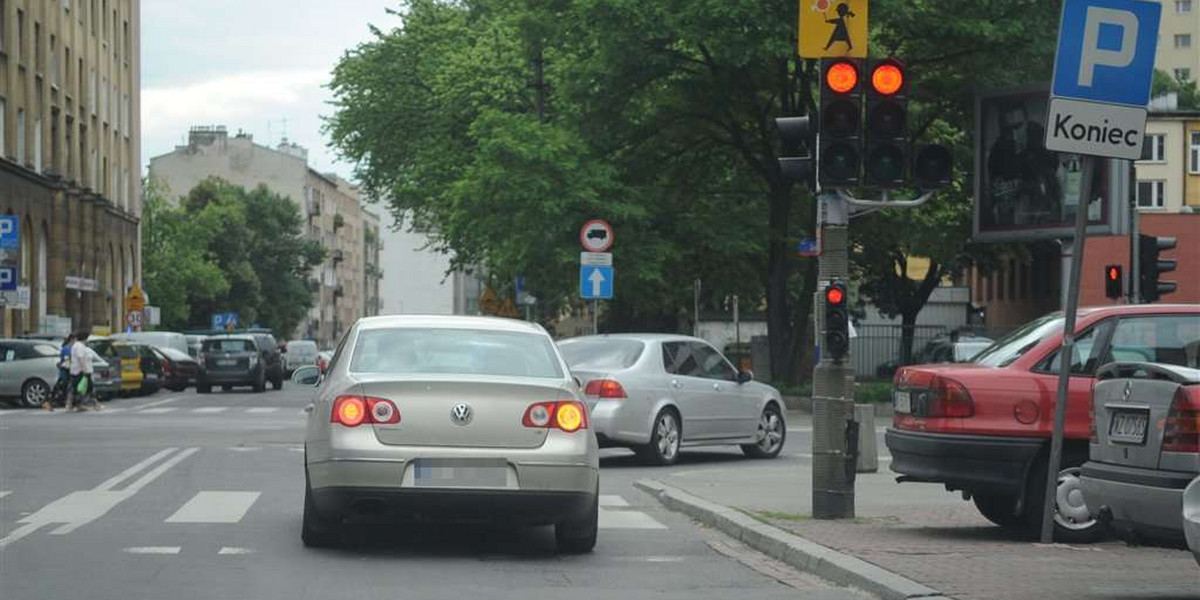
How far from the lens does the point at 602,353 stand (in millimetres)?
21469

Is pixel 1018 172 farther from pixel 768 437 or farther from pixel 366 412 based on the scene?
pixel 366 412

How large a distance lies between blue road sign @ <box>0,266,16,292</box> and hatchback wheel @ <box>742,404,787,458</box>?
2444 cm

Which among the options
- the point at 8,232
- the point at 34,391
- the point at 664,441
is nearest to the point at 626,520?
the point at 664,441

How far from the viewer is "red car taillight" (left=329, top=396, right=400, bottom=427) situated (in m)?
11.3

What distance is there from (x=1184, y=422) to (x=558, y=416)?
13.6 feet

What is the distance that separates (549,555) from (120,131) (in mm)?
73997

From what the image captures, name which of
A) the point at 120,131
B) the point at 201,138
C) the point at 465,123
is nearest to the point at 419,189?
the point at 465,123

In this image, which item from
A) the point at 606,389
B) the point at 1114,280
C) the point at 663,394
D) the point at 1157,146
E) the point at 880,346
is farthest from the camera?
the point at 1157,146

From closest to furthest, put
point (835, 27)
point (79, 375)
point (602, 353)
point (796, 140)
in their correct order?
point (835, 27) → point (796, 140) → point (602, 353) → point (79, 375)

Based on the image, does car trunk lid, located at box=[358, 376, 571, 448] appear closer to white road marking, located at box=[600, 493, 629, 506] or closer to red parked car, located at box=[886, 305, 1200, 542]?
red parked car, located at box=[886, 305, 1200, 542]

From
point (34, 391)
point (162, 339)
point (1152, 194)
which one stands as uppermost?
point (1152, 194)

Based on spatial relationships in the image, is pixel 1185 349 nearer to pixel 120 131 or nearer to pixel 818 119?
pixel 818 119

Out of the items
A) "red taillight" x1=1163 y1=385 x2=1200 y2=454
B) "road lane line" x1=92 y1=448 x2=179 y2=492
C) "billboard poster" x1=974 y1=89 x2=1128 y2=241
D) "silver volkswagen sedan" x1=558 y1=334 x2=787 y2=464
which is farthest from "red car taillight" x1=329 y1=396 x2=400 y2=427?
"billboard poster" x1=974 y1=89 x2=1128 y2=241

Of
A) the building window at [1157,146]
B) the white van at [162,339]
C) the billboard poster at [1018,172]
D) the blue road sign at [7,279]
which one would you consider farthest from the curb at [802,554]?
the building window at [1157,146]
